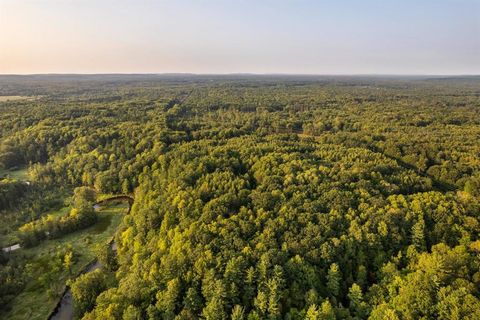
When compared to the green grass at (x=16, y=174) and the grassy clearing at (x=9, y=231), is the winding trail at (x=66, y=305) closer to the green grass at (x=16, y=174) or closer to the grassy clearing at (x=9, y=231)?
the grassy clearing at (x=9, y=231)

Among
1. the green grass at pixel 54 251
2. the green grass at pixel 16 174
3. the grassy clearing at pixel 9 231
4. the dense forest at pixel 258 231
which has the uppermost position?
the dense forest at pixel 258 231

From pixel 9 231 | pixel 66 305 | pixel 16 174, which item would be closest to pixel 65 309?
pixel 66 305

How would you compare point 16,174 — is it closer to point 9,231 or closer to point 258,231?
point 9,231

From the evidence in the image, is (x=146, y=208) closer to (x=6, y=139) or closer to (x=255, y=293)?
(x=255, y=293)

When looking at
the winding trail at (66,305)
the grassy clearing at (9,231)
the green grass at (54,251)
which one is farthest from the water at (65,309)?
the grassy clearing at (9,231)

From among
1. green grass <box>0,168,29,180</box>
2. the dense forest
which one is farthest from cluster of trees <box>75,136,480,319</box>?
green grass <box>0,168,29,180</box>

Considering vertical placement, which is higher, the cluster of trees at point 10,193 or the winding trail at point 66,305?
the cluster of trees at point 10,193
